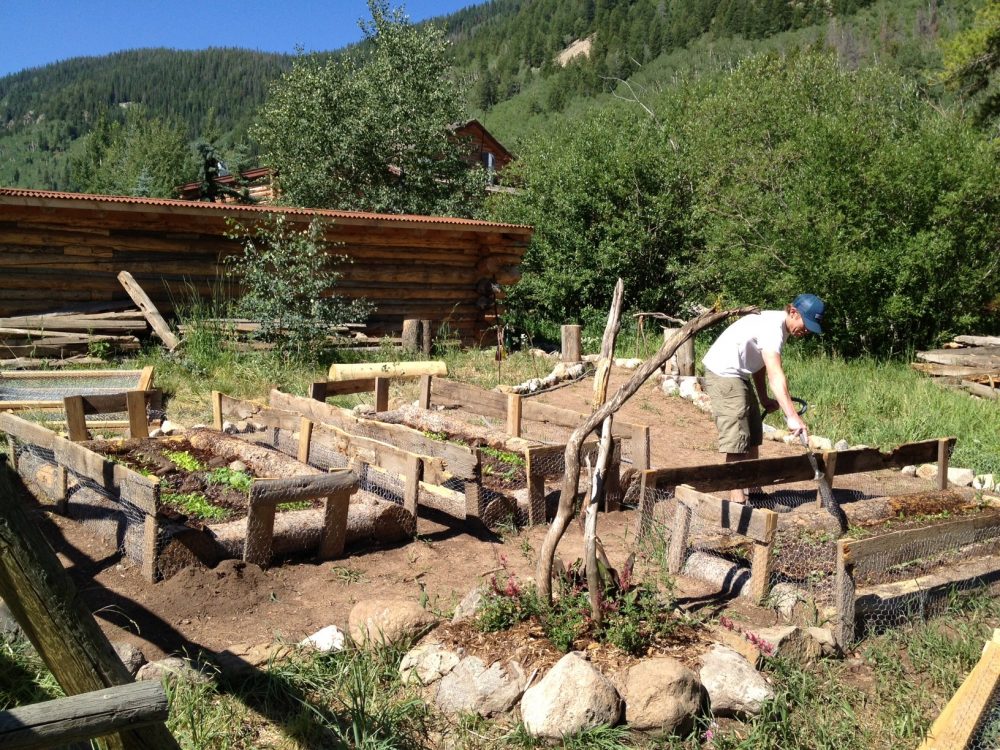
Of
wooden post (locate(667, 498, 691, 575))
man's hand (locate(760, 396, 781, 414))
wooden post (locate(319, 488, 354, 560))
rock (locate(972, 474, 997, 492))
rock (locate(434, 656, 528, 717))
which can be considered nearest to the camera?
rock (locate(434, 656, 528, 717))

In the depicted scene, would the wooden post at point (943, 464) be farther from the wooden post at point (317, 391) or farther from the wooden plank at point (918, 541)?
the wooden post at point (317, 391)

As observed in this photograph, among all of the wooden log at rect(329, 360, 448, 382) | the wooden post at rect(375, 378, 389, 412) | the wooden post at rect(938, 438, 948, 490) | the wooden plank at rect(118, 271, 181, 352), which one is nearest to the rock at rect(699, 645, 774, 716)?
the wooden post at rect(938, 438, 948, 490)

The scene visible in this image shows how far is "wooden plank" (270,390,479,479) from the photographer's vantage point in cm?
620

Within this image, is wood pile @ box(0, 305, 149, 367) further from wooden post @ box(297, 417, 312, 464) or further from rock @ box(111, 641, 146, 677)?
rock @ box(111, 641, 146, 677)

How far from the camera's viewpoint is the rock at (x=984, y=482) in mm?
7645

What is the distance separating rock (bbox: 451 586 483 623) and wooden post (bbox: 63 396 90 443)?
381 cm

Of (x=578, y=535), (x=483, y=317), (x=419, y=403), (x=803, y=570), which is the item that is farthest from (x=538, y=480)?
(x=483, y=317)

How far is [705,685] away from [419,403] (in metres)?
5.60

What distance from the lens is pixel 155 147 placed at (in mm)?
56156

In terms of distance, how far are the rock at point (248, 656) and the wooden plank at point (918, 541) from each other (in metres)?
2.82

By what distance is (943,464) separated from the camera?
23.1 feet

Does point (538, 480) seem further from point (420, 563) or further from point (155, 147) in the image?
point (155, 147)

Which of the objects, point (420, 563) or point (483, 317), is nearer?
point (420, 563)

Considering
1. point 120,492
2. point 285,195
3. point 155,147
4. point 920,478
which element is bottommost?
point 920,478
